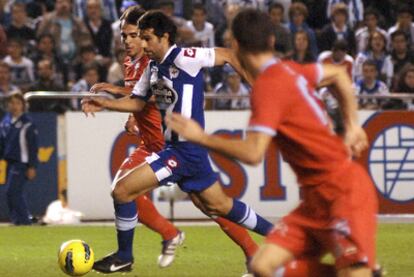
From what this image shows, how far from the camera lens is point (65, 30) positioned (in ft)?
65.5

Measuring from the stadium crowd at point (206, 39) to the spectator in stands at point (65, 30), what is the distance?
2 centimetres

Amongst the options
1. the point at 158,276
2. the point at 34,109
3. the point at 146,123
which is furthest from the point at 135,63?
the point at 34,109

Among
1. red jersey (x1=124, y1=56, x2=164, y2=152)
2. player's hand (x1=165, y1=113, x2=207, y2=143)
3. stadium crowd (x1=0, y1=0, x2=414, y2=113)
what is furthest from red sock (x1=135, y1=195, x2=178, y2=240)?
stadium crowd (x1=0, y1=0, x2=414, y2=113)

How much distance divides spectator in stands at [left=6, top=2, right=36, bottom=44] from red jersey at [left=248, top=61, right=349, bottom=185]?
518 inches

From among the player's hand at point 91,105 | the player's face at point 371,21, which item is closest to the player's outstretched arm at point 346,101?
the player's hand at point 91,105

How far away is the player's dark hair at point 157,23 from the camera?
422 inches

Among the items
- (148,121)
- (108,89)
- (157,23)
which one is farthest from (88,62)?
(157,23)

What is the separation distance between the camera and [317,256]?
7.52m

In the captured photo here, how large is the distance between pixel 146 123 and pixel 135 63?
0.62 metres

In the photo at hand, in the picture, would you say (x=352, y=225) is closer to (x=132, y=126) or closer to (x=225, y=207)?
(x=225, y=207)

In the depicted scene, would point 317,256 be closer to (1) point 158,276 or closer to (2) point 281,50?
(1) point 158,276

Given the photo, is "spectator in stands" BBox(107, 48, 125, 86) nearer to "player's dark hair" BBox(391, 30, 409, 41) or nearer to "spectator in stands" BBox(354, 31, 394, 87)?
"spectator in stands" BBox(354, 31, 394, 87)

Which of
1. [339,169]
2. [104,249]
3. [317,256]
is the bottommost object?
[104,249]

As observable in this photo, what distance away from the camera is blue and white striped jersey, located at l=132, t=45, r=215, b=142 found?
10.6m
